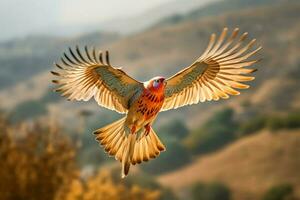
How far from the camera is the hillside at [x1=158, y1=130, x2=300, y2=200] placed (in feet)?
209

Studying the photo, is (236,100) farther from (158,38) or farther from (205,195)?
(205,195)

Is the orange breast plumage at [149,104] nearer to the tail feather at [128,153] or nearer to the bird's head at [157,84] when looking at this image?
the bird's head at [157,84]

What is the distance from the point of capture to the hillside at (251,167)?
63562 mm

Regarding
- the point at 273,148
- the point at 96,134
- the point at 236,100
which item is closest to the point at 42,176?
the point at 96,134

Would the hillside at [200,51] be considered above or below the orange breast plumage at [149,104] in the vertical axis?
above

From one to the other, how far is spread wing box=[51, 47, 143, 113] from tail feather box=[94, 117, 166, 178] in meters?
0.14

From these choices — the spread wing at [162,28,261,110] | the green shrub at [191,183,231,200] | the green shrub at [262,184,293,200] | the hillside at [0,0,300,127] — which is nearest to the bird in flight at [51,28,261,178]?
the spread wing at [162,28,261,110]

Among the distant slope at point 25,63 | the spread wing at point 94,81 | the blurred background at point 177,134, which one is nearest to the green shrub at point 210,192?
the blurred background at point 177,134

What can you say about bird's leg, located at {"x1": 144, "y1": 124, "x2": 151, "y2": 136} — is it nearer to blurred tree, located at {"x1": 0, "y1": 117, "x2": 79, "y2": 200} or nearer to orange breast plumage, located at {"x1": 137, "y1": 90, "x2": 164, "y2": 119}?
orange breast plumage, located at {"x1": 137, "y1": 90, "x2": 164, "y2": 119}

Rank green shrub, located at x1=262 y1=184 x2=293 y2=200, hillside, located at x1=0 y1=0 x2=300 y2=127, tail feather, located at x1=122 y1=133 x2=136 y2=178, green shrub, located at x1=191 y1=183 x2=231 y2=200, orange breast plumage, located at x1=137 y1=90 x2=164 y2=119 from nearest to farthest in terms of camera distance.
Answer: tail feather, located at x1=122 y1=133 x2=136 y2=178 → orange breast plumage, located at x1=137 y1=90 x2=164 y2=119 → green shrub, located at x1=262 y1=184 x2=293 y2=200 → green shrub, located at x1=191 y1=183 x2=231 y2=200 → hillside, located at x1=0 y1=0 x2=300 y2=127

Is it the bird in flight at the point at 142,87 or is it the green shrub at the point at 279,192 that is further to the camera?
the green shrub at the point at 279,192

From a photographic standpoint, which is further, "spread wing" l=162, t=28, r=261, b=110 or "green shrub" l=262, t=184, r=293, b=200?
"green shrub" l=262, t=184, r=293, b=200

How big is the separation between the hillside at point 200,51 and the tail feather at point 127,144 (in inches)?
3754

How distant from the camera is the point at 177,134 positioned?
88.9 meters
